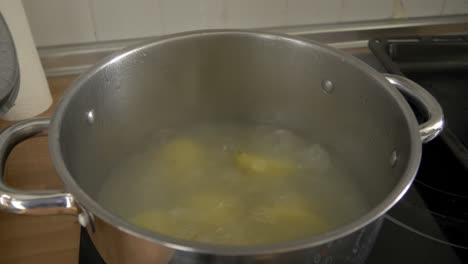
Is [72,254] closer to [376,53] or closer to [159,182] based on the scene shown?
[159,182]

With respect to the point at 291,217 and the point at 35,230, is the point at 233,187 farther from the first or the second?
the point at 35,230

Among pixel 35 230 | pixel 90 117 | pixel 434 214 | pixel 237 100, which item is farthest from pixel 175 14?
pixel 434 214

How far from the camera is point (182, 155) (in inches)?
28.3

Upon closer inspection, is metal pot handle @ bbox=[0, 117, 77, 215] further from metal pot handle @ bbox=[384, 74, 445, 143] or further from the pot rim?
metal pot handle @ bbox=[384, 74, 445, 143]

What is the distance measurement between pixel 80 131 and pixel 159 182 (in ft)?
0.50

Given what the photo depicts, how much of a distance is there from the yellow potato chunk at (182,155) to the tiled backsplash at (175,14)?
0.24 m

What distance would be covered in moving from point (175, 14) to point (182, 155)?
28cm

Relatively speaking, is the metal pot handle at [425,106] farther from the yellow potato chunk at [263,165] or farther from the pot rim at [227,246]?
the yellow potato chunk at [263,165]

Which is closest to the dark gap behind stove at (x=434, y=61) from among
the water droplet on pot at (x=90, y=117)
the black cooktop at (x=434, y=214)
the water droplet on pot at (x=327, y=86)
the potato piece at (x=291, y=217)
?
the black cooktop at (x=434, y=214)

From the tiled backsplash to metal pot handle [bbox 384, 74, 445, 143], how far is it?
0.34 metres

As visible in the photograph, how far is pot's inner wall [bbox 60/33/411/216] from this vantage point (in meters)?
0.60

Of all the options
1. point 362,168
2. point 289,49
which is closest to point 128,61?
point 289,49

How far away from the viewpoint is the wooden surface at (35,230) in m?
0.58

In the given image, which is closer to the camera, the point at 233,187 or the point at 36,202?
the point at 36,202
